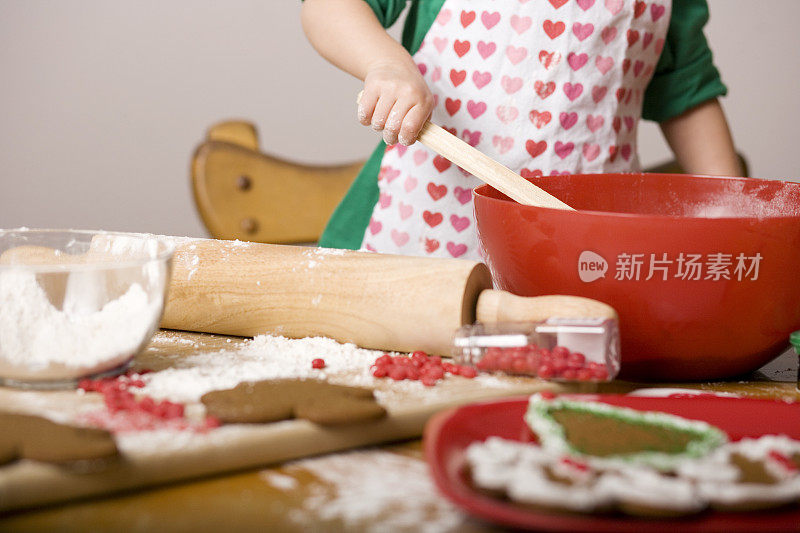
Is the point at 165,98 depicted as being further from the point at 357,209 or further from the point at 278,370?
the point at 278,370

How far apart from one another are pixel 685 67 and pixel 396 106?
1.77 feet

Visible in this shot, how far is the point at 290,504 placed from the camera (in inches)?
16.5

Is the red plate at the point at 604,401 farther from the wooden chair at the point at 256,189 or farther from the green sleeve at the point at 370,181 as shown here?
the wooden chair at the point at 256,189

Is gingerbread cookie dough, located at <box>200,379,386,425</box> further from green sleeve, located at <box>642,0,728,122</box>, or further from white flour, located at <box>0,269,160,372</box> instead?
green sleeve, located at <box>642,0,728,122</box>

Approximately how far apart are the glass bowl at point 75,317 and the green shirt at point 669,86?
0.55 m

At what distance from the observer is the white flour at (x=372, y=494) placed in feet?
1.31

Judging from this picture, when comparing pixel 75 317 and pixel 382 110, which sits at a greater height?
pixel 382 110

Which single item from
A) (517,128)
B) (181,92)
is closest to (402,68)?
(517,128)

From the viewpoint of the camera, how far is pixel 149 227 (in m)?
2.18

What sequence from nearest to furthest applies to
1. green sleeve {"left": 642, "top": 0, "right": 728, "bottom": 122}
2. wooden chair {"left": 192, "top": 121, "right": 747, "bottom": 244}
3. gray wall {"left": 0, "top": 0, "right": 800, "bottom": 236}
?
green sleeve {"left": 642, "top": 0, "right": 728, "bottom": 122}
wooden chair {"left": 192, "top": 121, "right": 747, "bottom": 244}
gray wall {"left": 0, "top": 0, "right": 800, "bottom": 236}

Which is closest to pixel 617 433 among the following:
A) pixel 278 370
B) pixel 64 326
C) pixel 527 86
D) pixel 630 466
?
pixel 630 466

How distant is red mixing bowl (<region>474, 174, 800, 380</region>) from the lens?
1.97ft

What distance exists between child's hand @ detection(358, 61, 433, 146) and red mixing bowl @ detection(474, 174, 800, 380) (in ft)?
0.41

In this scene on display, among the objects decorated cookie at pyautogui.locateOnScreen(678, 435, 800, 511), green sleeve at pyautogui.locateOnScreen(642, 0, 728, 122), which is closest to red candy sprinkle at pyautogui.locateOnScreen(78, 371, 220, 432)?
decorated cookie at pyautogui.locateOnScreen(678, 435, 800, 511)
